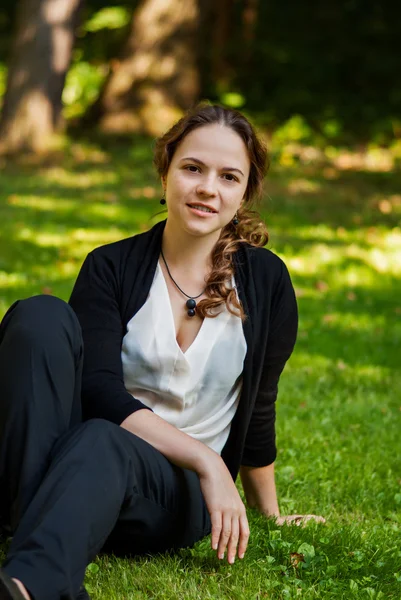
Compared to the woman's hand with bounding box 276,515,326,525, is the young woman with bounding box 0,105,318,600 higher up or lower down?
higher up

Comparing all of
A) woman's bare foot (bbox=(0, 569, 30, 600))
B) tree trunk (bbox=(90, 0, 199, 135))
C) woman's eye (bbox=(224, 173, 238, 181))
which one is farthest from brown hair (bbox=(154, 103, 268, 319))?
tree trunk (bbox=(90, 0, 199, 135))

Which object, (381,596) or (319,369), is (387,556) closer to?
(381,596)

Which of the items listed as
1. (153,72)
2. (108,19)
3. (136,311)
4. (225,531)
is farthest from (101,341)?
(108,19)

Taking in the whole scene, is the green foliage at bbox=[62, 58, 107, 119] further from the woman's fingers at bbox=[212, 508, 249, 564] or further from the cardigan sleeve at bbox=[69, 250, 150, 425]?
the woman's fingers at bbox=[212, 508, 249, 564]

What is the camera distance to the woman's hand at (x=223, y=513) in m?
2.74

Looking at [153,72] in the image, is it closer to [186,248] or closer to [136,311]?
[186,248]

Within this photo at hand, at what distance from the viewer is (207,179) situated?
10.1 ft

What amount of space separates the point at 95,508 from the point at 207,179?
116 centimetres

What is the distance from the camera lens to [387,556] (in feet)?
10.7

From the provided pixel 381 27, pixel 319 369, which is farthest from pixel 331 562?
pixel 381 27

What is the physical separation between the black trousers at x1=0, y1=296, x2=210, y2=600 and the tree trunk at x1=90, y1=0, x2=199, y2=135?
41.2 ft

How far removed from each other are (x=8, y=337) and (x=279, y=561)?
1203 mm

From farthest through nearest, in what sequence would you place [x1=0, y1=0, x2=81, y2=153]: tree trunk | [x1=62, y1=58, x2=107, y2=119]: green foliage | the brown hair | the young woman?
[x1=62, y1=58, x2=107, y2=119]: green foliage, [x1=0, y1=0, x2=81, y2=153]: tree trunk, the brown hair, the young woman

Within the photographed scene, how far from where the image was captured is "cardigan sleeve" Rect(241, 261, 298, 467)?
3.23 m
